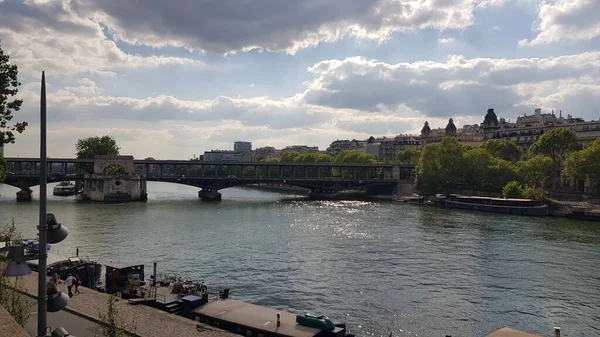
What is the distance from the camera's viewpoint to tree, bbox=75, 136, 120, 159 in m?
124

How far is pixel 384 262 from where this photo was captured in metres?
38.2

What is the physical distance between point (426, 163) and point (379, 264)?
7440cm

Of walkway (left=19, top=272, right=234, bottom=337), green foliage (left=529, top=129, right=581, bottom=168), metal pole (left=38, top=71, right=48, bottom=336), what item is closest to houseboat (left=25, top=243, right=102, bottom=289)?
walkway (left=19, top=272, right=234, bottom=337)

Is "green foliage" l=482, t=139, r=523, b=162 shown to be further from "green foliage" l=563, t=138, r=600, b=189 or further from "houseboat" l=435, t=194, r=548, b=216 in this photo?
"houseboat" l=435, t=194, r=548, b=216

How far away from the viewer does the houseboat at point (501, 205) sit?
75.9 metres

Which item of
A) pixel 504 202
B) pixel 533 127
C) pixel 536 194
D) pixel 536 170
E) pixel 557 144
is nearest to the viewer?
pixel 504 202

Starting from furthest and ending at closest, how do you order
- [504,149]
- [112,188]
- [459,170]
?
[504,149]
[459,170]
[112,188]

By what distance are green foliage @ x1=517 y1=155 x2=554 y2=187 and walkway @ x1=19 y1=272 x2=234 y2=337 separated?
279ft

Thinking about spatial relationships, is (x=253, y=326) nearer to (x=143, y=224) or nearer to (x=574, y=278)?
(x=574, y=278)

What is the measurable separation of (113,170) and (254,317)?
83391 millimetres

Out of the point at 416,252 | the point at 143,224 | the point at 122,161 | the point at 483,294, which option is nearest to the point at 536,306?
the point at 483,294

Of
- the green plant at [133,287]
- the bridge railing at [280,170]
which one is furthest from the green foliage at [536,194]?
the green plant at [133,287]

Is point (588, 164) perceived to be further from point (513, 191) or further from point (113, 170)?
point (113, 170)

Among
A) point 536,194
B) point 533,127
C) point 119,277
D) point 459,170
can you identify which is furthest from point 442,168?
point 119,277
